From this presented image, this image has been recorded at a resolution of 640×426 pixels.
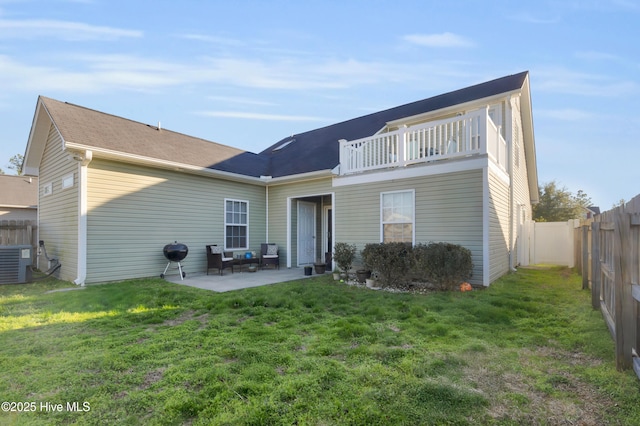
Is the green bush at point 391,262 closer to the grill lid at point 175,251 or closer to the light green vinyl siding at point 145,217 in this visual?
the grill lid at point 175,251

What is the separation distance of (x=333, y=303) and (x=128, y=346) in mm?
3263

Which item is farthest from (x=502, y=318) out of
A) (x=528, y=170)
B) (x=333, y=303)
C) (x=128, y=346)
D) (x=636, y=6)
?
(x=528, y=170)

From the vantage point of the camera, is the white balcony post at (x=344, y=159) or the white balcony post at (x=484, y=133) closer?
the white balcony post at (x=484, y=133)

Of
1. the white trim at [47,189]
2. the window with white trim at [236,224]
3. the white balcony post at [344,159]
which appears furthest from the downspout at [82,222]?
the white balcony post at [344,159]

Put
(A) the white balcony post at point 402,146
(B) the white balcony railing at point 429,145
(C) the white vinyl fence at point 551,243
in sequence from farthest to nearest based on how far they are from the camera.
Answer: (C) the white vinyl fence at point 551,243 → (A) the white balcony post at point 402,146 → (B) the white balcony railing at point 429,145

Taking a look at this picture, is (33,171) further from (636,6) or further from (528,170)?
(528,170)

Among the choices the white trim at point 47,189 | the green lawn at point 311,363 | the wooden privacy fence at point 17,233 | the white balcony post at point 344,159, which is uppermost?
the white balcony post at point 344,159

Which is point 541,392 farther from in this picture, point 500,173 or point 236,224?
point 236,224

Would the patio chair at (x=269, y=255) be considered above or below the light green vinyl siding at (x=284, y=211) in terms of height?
below

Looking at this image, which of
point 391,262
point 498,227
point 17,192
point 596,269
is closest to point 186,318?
point 391,262

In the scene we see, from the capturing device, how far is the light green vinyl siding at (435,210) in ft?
21.9

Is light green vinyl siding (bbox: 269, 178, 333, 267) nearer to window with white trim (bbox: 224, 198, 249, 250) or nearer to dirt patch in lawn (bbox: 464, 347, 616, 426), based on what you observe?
window with white trim (bbox: 224, 198, 249, 250)

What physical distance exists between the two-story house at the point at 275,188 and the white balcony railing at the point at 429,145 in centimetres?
3

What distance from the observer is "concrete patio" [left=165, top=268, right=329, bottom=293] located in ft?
23.9
